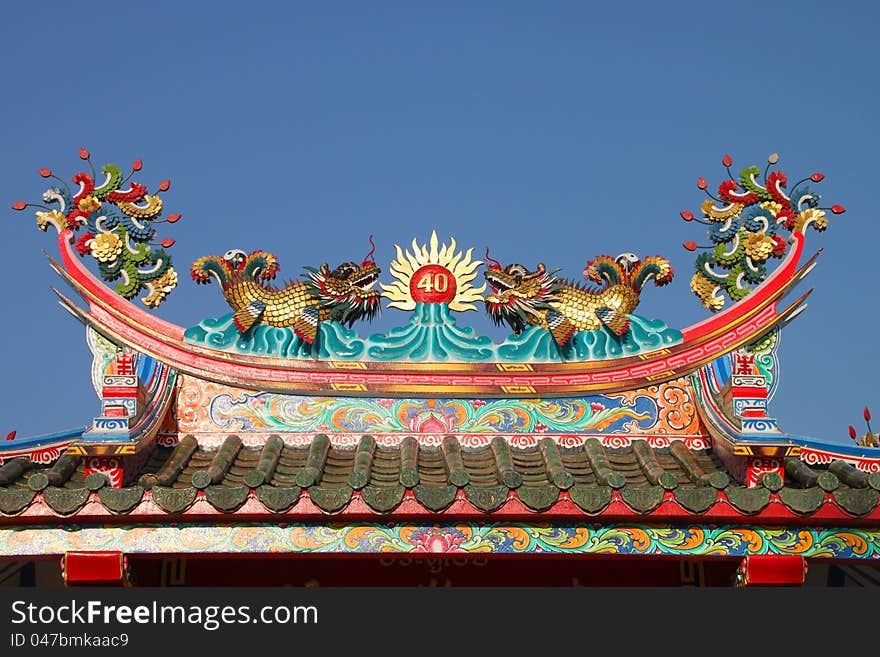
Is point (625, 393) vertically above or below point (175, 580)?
above

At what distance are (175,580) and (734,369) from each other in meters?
4.11

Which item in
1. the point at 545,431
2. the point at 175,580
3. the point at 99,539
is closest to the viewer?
the point at 99,539

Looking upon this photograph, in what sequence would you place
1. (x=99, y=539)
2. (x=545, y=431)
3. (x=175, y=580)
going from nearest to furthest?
(x=99, y=539) < (x=175, y=580) < (x=545, y=431)

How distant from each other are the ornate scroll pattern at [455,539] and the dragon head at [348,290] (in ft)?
8.46

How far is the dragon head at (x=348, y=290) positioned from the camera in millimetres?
11125

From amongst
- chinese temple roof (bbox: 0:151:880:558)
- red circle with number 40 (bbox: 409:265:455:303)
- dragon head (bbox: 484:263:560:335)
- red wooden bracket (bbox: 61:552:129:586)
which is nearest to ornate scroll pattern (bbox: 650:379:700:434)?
chinese temple roof (bbox: 0:151:880:558)

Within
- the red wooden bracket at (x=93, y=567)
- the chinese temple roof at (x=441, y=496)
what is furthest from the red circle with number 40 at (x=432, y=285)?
the red wooden bracket at (x=93, y=567)

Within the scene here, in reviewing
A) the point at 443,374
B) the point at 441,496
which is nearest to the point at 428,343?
the point at 443,374

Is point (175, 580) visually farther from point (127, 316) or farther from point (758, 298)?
point (758, 298)

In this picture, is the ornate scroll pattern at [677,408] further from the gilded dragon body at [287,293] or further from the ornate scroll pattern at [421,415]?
the gilded dragon body at [287,293]

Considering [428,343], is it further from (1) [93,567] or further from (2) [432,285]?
(1) [93,567]

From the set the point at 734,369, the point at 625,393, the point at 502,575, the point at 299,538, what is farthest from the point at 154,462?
the point at 734,369

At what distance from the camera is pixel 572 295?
11.2 m

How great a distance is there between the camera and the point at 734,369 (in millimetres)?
10570
